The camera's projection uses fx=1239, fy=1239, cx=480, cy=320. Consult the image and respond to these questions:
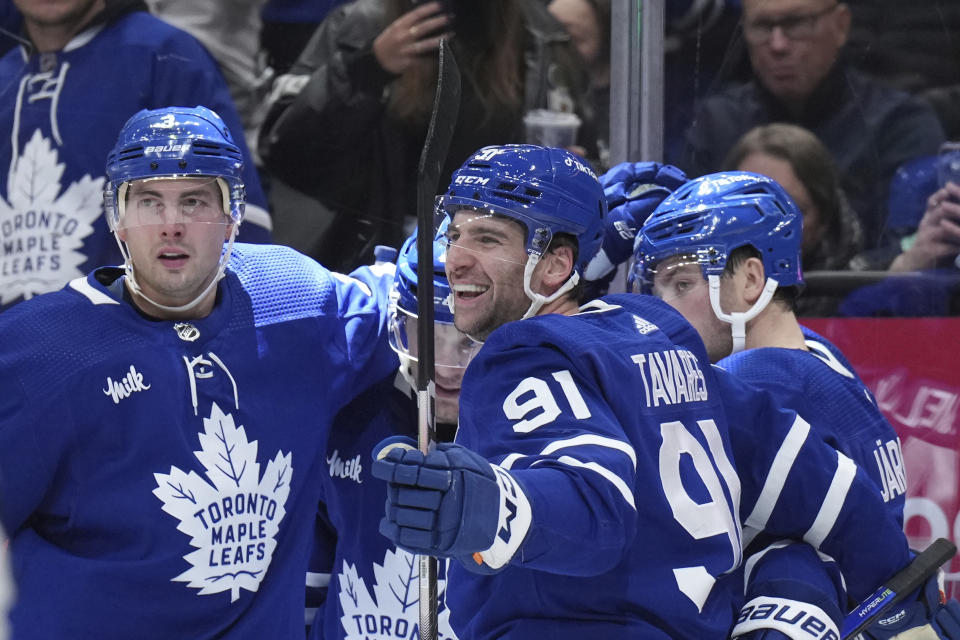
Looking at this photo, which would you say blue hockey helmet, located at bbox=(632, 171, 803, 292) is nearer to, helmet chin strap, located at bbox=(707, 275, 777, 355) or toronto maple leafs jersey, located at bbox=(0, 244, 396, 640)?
helmet chin strap, located at bbox=(707, 275, 777, 355)

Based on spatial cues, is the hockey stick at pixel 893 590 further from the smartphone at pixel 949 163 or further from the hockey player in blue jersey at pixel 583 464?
the smartphone at pixel 949 163

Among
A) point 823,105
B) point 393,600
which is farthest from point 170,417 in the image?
point 823,105

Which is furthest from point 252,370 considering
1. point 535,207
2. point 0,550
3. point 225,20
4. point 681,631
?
point 225,20

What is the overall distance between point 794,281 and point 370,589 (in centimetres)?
116

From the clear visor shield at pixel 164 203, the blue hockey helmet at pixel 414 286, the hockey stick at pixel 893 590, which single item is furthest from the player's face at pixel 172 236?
the hockey stick at pixel 893 590

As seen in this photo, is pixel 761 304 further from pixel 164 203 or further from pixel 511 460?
pixel 164 203

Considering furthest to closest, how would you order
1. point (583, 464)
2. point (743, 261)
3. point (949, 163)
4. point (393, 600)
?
point (949, 163) < point (393, 600) < point (743, 261) < point (583, 464)

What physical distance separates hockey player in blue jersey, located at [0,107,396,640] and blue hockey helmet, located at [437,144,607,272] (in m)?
0.71

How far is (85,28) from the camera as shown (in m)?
3.47

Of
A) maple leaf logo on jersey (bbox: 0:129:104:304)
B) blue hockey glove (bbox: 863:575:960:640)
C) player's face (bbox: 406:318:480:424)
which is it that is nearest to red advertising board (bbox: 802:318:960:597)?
blue hockey glove (bbox: 863:575:960:640)

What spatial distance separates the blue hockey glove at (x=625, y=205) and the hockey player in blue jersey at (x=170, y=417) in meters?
0.67

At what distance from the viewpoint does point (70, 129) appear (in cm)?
342

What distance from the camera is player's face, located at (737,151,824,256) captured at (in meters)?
3.46

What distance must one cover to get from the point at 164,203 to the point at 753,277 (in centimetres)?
123
